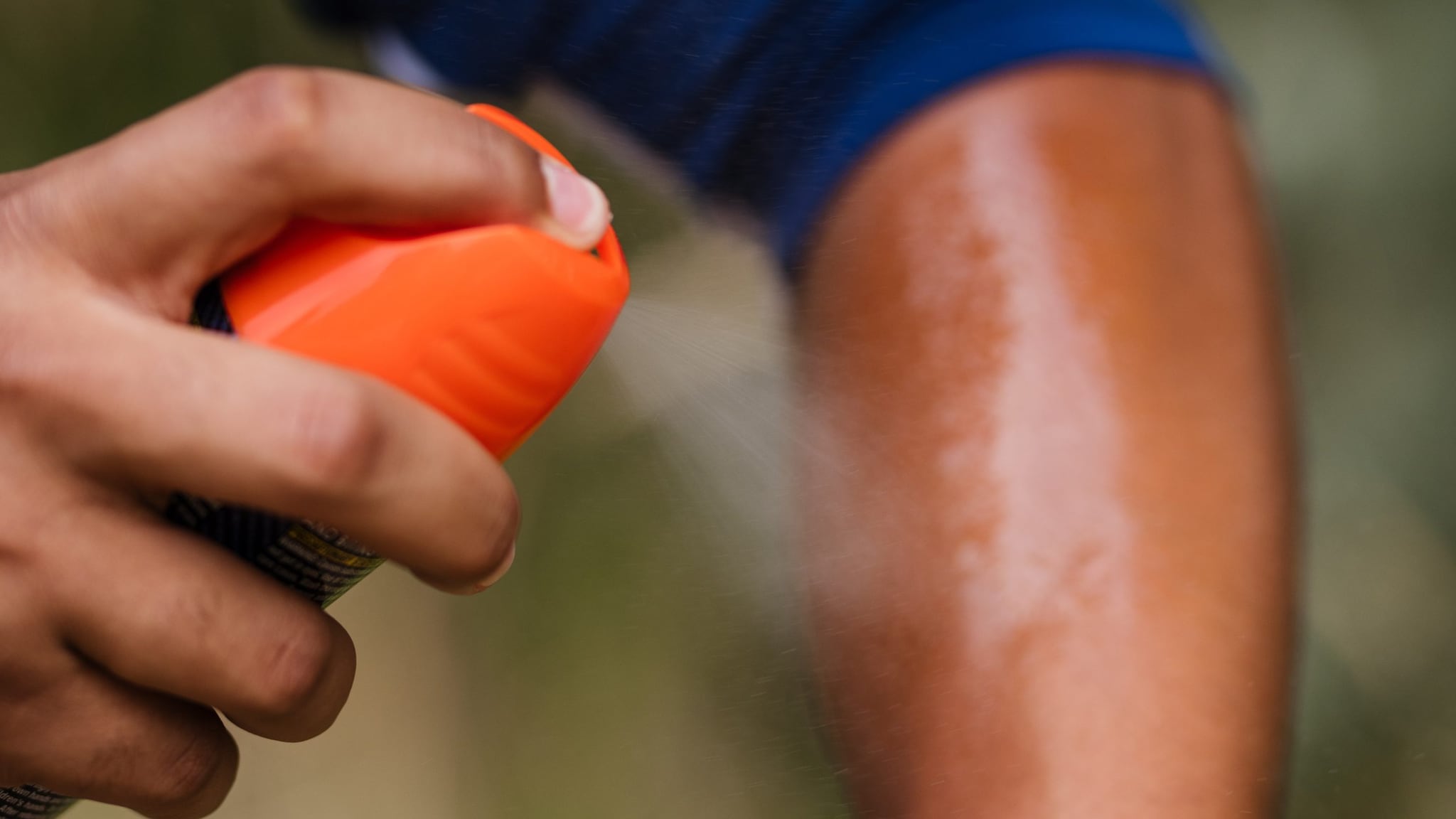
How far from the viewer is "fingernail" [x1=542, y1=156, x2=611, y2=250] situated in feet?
1.03

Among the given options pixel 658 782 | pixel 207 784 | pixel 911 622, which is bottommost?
pixel 658 782

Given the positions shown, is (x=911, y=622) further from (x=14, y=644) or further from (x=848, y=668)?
(x=14, y=644)

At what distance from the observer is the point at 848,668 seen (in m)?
0.47

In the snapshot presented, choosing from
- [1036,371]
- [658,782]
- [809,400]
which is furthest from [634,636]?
[1036,371]

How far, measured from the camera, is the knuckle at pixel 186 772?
1.16 feet

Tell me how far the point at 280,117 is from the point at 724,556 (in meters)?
0.45

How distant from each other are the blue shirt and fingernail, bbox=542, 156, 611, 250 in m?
0.21

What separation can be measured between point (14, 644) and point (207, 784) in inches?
3.3

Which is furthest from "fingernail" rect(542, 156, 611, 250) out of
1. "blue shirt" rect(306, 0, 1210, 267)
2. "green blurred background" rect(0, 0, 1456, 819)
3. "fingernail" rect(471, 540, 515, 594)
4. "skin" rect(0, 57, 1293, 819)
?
"green blurred background" rect(0, 0, 1456, 819)

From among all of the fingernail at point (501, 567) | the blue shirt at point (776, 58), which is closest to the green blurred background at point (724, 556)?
the blue shirt at point (776, 58)

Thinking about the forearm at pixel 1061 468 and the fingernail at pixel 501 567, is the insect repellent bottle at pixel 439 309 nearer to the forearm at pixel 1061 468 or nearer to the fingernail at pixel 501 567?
the fingernail at pixel 501 567

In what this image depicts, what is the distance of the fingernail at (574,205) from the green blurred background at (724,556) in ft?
1.04

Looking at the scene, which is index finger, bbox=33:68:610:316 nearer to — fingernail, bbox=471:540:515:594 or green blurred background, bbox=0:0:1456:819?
fingernail, bbox=471:540:515:594

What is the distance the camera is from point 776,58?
513 millimetres
